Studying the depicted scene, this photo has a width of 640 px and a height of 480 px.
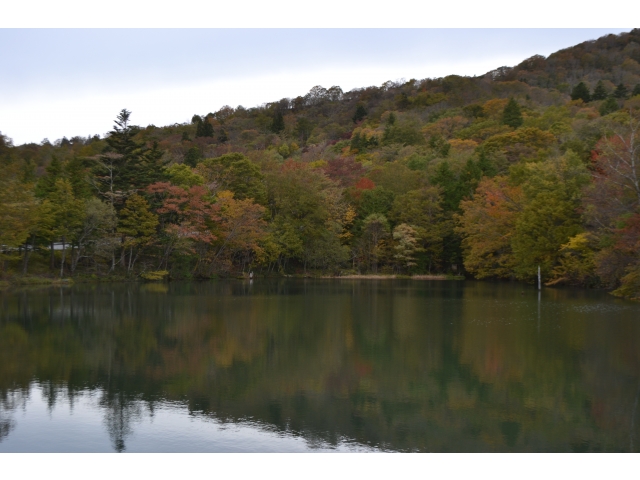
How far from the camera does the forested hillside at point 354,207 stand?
32.2m

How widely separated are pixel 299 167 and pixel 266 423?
136 ft

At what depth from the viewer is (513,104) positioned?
6794cm

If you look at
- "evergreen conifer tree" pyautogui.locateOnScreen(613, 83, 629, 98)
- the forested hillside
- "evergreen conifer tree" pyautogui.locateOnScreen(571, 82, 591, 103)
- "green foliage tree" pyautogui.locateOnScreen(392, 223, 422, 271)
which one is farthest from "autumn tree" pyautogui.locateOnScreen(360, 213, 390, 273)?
"evergreen conifer tree" pyautogui.locateOnScreen(613, 83, 629, 98)

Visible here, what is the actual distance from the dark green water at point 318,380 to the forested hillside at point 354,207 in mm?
10775

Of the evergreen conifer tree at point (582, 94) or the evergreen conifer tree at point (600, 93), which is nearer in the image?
the evergreen conifer tree at point (600, 93)

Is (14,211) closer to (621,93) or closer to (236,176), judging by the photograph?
(236,176)

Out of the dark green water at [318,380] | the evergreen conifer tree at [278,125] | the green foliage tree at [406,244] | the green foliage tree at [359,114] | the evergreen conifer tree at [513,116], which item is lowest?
the dark green water at [318,380]

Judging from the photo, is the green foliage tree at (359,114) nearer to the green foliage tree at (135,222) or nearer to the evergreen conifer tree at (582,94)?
the evergreen conifer tree at (582,94)

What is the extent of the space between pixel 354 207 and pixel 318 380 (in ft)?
131

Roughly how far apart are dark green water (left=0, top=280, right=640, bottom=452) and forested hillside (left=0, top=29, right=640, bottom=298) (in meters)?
10.8

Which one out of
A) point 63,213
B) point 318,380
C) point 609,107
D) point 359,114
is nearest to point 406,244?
point 63,213

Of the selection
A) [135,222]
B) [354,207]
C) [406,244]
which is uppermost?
[354,207]

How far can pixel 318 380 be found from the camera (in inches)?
461

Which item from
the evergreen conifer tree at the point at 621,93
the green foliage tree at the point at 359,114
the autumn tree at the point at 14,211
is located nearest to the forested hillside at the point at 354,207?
the autumn tree at the point at 14,211
